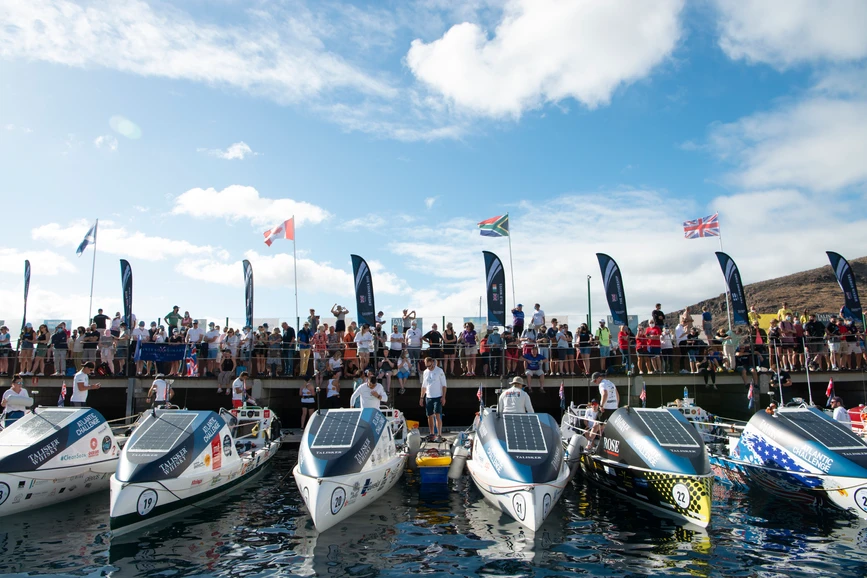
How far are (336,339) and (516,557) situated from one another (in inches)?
491

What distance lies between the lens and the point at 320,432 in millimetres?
10594

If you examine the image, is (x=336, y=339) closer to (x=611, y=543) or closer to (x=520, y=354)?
(x=520, y=354)

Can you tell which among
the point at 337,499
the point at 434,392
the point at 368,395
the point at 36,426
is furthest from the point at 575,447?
the point at 36,426

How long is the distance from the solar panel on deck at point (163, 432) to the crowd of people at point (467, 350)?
6.95 m

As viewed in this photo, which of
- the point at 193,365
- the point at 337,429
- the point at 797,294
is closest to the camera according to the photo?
the point at 337,429

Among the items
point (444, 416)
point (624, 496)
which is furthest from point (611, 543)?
point (444, 416)

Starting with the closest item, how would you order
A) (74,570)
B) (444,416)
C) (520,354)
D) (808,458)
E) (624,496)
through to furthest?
(74,570)
(808,458)
(624,496)
(520,354)
(444,416)

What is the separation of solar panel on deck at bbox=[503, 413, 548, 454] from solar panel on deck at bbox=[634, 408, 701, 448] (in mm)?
2041

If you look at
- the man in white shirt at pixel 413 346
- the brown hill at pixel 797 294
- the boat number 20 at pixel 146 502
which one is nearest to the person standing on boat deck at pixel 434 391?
the man in white shirt at pixel 413 346

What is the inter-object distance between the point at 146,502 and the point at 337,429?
3.22 metres

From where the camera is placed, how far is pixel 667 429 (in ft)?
35.1

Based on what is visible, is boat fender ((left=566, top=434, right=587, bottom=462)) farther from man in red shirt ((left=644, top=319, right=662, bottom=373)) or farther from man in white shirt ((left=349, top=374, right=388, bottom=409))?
man in red shirt ((left=644, top=319, right=662, bottom=373))

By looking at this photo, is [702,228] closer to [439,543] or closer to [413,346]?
[413,346]

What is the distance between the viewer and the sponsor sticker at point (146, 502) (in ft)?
31.0
